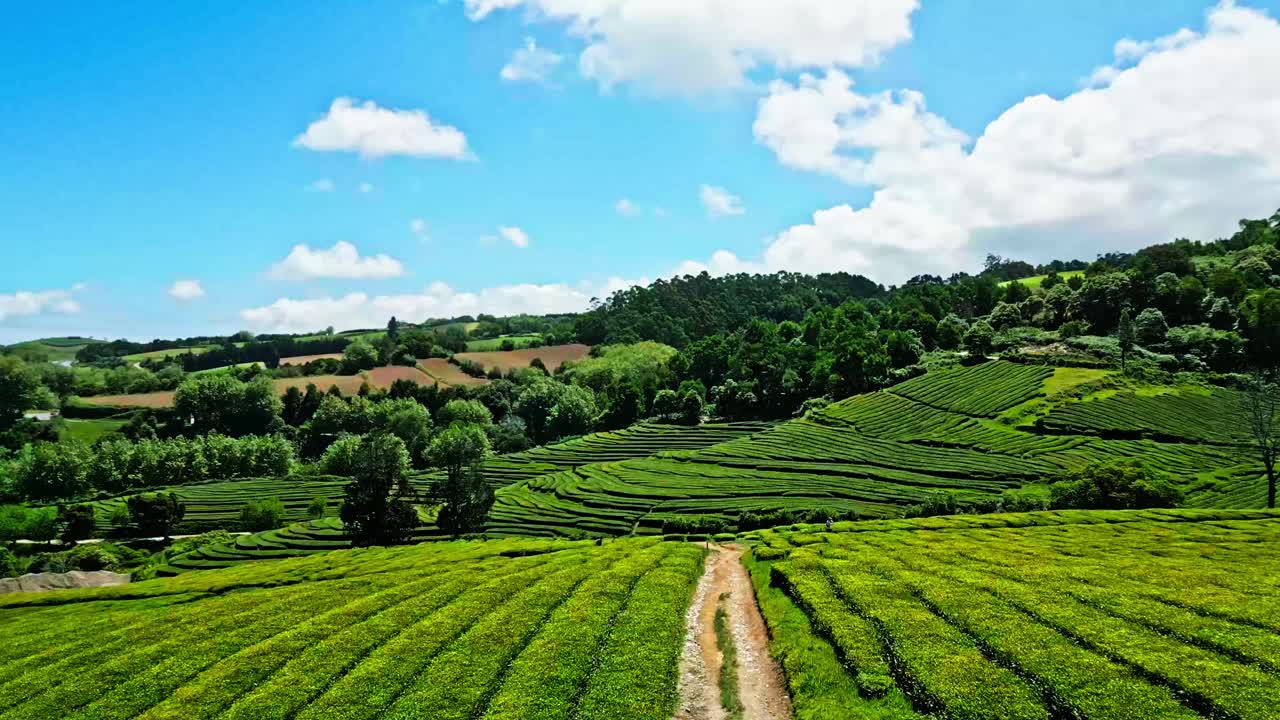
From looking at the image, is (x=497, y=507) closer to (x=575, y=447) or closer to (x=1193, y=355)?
(x=575, y=447)

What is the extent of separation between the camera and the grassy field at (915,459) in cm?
8288

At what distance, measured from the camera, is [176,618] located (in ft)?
122

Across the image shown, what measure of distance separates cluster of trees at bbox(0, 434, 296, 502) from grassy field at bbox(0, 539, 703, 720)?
4490 inches

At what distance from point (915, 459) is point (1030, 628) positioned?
7865 centimetres

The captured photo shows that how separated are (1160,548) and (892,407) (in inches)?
3723

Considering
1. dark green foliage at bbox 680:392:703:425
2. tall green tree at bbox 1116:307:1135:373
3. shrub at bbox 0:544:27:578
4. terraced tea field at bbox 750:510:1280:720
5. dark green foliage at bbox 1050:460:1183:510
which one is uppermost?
tall green tree at bbox 1116:307:1135:373

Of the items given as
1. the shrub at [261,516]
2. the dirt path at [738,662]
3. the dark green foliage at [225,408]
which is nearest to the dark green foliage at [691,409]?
the shrub at [261,516]

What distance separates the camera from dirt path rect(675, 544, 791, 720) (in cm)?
2496

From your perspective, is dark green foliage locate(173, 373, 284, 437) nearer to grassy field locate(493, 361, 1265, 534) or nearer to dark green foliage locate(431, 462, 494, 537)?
grassy field locate(493, 361, 1265, 534)

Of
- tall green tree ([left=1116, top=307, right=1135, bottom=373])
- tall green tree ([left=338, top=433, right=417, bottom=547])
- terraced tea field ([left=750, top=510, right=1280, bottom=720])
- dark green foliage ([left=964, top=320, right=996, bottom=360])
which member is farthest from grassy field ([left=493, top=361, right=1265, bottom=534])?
terraced tea field ([left=750, top=510, right=1280, bottom=720])

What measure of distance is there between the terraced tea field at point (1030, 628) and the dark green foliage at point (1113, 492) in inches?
964

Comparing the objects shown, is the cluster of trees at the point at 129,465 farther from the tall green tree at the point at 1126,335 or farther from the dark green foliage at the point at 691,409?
the tall green tree at the point at 1126,335

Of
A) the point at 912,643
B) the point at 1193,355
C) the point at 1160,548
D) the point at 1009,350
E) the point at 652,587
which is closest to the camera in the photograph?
the point at 912,643

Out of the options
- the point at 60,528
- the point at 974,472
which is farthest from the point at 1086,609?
the point at 60,528
